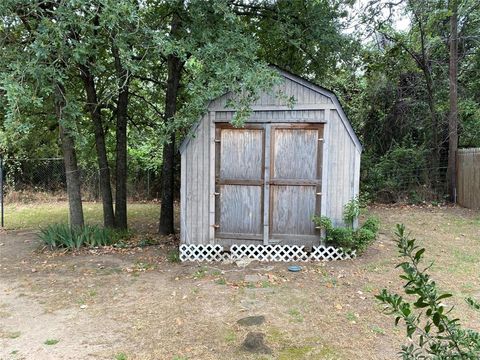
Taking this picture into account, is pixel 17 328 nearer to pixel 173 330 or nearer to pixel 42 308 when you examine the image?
pixel 42 308

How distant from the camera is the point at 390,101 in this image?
40.8ft

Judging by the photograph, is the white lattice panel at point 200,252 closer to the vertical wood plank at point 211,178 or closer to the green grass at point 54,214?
the vertical wood plank at point 211,178

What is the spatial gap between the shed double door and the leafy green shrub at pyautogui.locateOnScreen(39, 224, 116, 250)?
252 cm

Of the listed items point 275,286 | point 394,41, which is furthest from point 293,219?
point 394,41

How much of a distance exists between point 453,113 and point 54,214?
39.9 feet

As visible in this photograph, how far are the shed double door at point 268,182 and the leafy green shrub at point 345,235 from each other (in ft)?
0.64

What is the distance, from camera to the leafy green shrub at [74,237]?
7.14 metres

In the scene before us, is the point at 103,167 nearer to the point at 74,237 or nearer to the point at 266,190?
the point at 74,237

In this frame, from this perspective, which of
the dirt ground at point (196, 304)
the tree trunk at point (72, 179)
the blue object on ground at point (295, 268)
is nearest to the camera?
the dirt ground at point (196, 304)

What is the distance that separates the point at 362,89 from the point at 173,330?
11.6m

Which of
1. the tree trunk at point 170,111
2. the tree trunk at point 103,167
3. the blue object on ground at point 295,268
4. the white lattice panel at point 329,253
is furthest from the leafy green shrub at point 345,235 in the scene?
the tree trunk at point 103,167

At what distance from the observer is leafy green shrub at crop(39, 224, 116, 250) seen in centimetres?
714

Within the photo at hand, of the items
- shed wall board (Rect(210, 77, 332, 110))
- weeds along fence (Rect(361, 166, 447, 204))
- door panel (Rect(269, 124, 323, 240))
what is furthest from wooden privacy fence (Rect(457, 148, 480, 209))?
shed wall board (Rect(210, 77, 332, 110))

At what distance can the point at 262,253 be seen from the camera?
6.36 meters
